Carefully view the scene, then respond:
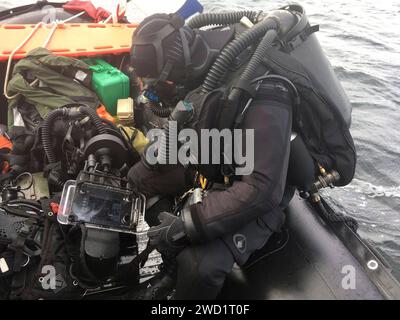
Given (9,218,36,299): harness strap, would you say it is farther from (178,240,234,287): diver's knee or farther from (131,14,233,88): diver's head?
(131,14,233,88): diver's head

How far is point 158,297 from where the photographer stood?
2154 mm

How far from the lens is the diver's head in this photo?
189 cm

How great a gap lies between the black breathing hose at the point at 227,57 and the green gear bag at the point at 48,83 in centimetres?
162

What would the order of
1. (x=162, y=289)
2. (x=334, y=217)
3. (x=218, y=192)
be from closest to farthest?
(x=218, y=192)
(x=162, y=289)
(x=334, y=217)

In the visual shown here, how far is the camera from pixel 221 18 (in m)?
2.17

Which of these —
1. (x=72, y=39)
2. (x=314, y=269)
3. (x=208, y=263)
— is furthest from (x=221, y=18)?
(x=72, y=39)

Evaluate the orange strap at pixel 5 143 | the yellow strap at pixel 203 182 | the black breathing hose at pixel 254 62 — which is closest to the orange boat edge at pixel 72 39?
the orange strap at pixel 5 143

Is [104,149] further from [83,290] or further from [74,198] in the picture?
[83,290]

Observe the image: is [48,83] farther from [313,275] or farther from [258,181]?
[313,275]

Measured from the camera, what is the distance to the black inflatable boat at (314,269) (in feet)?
6.35

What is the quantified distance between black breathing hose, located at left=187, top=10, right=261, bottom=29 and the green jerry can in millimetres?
1259

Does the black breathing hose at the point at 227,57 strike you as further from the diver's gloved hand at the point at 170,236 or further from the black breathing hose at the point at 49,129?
the black breathing hose at the point at 49,129

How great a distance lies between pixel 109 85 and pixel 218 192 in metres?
1.78

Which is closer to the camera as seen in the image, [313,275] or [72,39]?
[313,275]
